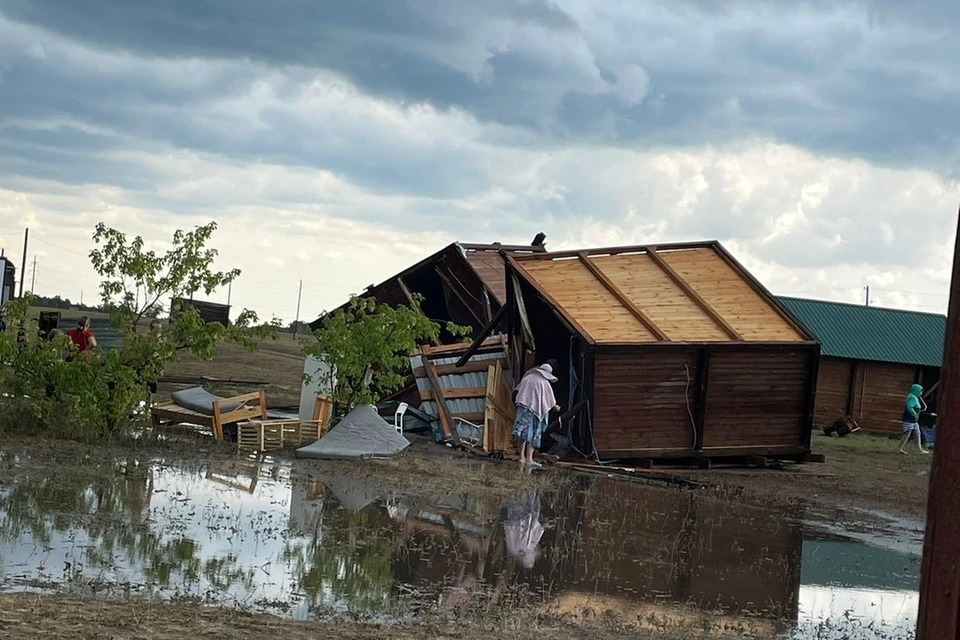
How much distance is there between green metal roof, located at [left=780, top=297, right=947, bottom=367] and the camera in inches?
1264

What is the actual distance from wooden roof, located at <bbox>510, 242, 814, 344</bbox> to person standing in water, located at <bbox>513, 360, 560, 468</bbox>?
97cm

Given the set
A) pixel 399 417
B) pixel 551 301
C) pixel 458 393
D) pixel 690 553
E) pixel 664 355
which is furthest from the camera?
pixel 458 393

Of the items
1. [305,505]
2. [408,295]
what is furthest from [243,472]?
[408,295]

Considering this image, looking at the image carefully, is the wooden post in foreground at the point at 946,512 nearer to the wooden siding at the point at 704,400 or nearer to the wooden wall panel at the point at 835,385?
the wooden siding at the point at 704,400

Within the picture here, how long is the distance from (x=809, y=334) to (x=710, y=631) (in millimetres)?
12290

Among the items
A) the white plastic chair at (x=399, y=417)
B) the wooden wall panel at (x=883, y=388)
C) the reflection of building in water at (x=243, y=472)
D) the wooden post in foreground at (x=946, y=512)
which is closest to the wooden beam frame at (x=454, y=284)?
the white plastic chair at (x=399, y=417)

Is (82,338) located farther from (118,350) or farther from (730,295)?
(730,295)

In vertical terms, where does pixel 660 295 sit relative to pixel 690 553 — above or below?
above

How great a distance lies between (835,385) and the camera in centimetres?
3195

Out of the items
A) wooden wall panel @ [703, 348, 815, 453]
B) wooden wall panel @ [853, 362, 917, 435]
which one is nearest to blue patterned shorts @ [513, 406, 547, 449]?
wooden wall panel @ [703, 348, 815, 453]

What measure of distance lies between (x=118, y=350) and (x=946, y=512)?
48.9ft

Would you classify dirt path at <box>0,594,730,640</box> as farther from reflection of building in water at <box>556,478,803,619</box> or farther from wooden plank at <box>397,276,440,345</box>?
wooden plank at <box>397,276,440,345</box>

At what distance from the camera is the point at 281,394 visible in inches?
1212

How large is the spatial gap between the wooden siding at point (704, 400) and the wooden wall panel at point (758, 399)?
0.05 feet
